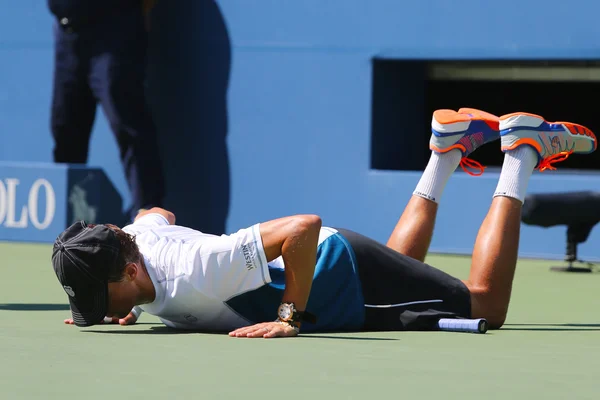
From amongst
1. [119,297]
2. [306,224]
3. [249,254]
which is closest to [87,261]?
[119,297]

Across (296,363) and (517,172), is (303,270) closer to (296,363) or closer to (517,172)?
(296,363)

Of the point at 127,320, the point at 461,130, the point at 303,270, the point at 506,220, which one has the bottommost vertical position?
the point at 127,320

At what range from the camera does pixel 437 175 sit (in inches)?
281

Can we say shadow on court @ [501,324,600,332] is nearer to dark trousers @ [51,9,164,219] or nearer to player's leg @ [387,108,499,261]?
player's leg @ [387,108,499,261]

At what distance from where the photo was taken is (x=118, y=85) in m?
13.3

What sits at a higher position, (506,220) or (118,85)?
(118,85)

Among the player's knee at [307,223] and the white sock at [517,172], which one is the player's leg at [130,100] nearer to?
the white sock at [517,172]

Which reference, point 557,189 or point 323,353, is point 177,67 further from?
point 323,353

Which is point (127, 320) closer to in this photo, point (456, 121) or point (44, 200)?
point (456, 121)

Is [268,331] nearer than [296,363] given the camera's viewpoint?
No

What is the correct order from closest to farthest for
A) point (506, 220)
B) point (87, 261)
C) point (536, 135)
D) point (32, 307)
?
point (87, 261) → point (506, 220) → point (536, 135) → point (32, 307)

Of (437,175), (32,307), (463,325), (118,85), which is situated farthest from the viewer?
(118,85)

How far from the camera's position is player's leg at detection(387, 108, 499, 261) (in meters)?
6.96

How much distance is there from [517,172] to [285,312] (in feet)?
5.41
